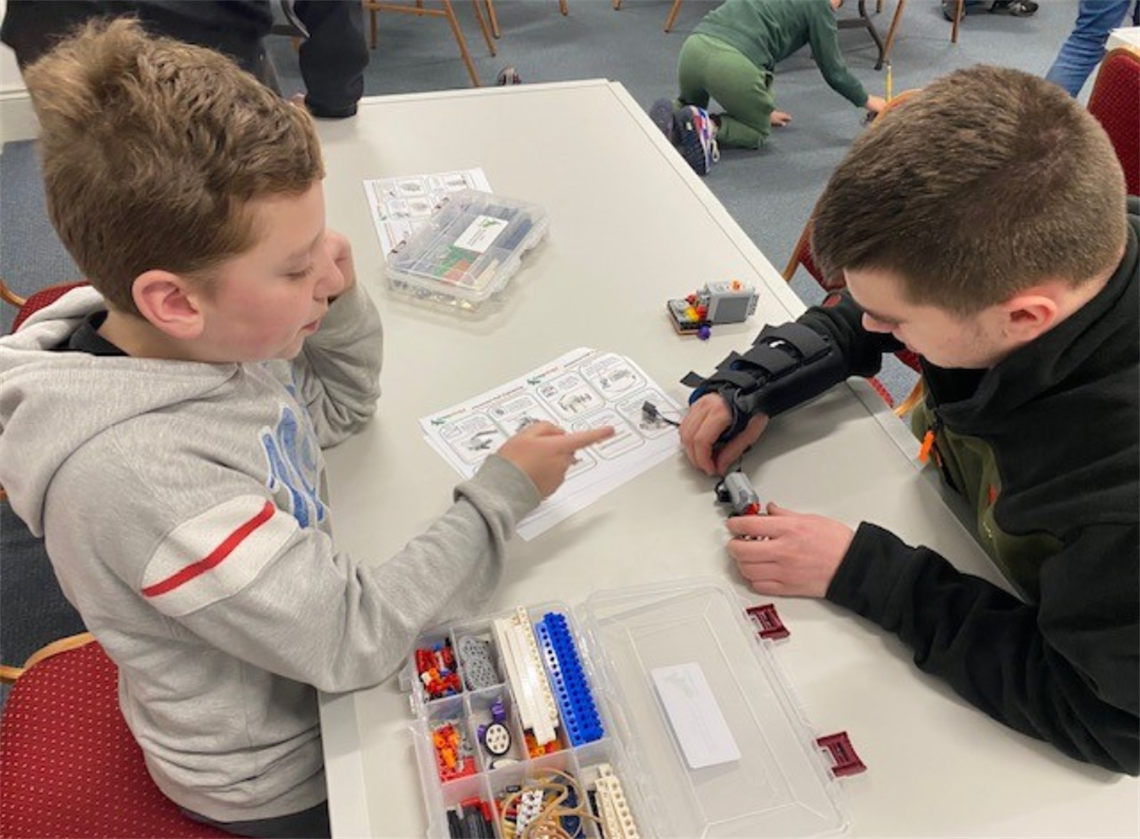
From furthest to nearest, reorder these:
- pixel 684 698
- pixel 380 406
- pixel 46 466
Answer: pixel 380 406 → pixel 684 698 → pixel 46 466

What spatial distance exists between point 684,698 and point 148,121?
636 millimetres

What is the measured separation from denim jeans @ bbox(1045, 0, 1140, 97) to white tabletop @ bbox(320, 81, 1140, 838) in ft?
7.26

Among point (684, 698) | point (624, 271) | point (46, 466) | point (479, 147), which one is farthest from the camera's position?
point (479, 147)

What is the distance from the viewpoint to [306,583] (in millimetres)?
705

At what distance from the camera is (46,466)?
646 mm

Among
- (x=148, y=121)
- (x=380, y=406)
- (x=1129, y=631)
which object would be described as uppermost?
(x=148, y=121)

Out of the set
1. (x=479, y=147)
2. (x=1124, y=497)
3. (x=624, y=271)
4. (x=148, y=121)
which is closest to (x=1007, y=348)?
(x=1124, y=497)

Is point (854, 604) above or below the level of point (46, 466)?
below

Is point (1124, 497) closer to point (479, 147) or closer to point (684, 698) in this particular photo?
point (684, 698)

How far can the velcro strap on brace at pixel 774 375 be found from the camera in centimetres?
98

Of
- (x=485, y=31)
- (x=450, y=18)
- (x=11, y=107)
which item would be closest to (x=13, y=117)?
(x=11, y=107)

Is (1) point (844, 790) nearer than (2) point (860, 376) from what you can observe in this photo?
Yes

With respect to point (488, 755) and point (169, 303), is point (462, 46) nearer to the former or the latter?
point (169, 303)

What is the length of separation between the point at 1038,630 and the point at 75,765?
971 millimetres
